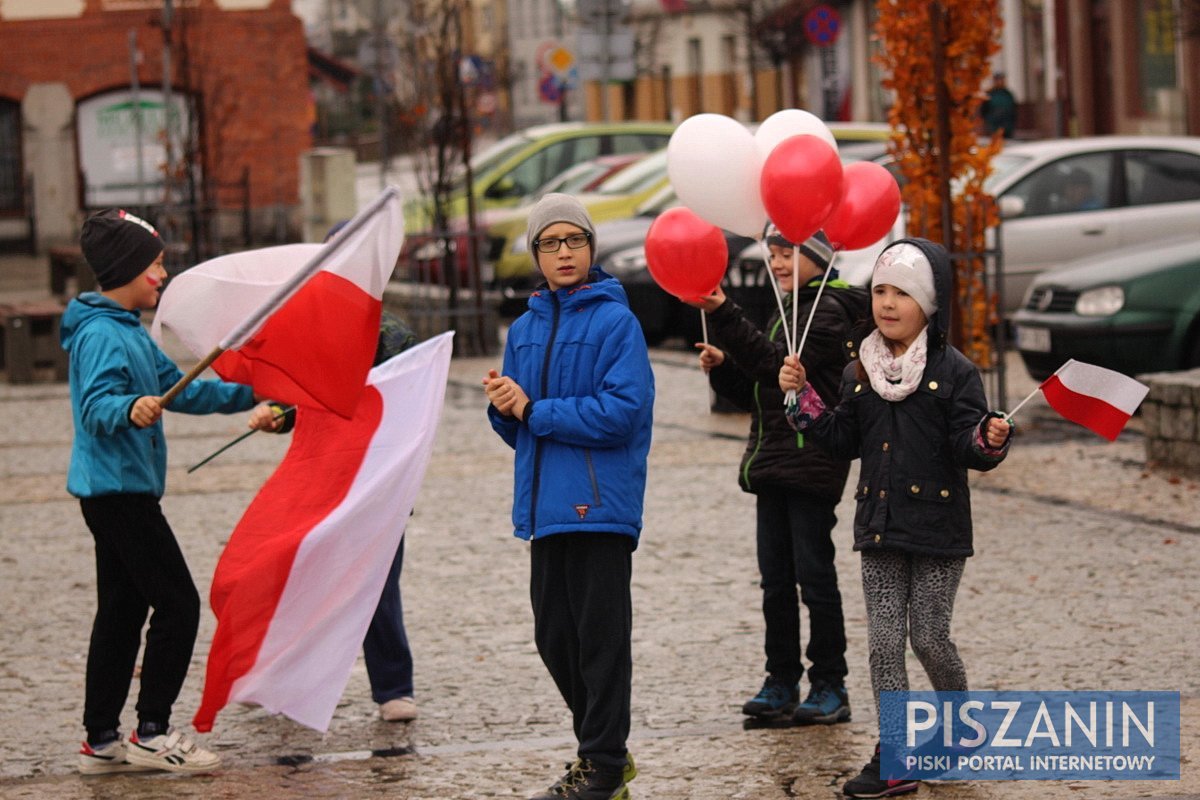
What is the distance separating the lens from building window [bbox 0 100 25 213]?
1320 inches

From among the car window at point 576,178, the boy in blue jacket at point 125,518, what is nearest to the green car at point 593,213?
the car window at point 576,178

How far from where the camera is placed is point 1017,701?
246 inches

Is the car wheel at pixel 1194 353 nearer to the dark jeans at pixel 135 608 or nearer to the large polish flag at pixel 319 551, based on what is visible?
the large polish flag at pixel 319 551

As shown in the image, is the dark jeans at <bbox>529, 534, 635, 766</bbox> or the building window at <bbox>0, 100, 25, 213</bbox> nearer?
the dark jeans at <bbox>529, 534, 635, 766</bbox>

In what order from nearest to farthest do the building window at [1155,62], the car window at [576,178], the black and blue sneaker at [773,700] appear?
the black and blue sneaker at [773,700] < the car window at [576,178] < the building window at [1155,62]

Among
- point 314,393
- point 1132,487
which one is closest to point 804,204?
point 314,393

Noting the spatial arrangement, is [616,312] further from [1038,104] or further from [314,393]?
[1038,104]

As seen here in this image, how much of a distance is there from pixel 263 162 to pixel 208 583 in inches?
1024

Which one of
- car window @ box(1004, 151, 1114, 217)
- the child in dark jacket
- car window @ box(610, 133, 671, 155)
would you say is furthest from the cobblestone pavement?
car window @ box(610, 133, 671, 155)

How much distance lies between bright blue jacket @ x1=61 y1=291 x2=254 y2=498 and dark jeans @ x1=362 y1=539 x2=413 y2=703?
2.97ft

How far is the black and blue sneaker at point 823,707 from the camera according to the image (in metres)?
6.18

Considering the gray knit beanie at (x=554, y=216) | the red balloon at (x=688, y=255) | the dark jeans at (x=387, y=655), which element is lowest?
the dark jeans at (x=387, y=655)

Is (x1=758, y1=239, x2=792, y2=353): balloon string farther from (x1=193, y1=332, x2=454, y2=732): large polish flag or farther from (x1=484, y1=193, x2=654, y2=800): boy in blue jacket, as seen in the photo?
(x1=193, y1=332, x2=454, y2=732): large polish flag

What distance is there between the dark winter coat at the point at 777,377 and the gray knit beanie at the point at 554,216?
0.76 m
